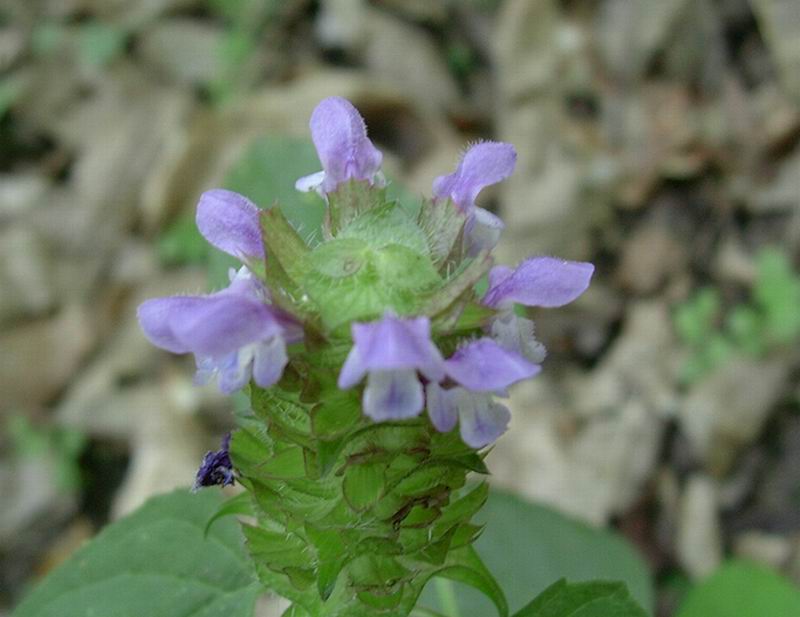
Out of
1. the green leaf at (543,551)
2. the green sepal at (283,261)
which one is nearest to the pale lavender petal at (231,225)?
the green sepal at (283,261)

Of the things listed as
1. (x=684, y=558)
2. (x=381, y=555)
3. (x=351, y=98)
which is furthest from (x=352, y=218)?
(x=351, y=98)

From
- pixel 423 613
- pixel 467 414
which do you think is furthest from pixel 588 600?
pixel 467 414

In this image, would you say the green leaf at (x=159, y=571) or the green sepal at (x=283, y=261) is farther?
the green leaf at (x=159, y=571)

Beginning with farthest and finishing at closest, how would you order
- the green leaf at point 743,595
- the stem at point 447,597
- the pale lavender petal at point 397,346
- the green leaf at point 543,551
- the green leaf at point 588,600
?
the green leaf at point 743,595, the green leaf at point 543,551, the stem at point 447,597, the green leaf at point 588,600, the pale lavender petal at point 397,346

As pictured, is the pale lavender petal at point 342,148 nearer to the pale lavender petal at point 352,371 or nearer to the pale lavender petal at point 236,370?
the pale lavender petal at point 236,370

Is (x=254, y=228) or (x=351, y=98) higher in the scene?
(x=254, y=228)

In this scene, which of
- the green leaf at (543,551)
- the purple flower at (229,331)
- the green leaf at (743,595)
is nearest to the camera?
the purple flower at (229,331)

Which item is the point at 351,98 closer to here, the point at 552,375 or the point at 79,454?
the point at 552,375

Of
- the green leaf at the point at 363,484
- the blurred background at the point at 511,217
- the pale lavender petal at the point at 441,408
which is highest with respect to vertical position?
the pale lavender petal at the point at 441,408
